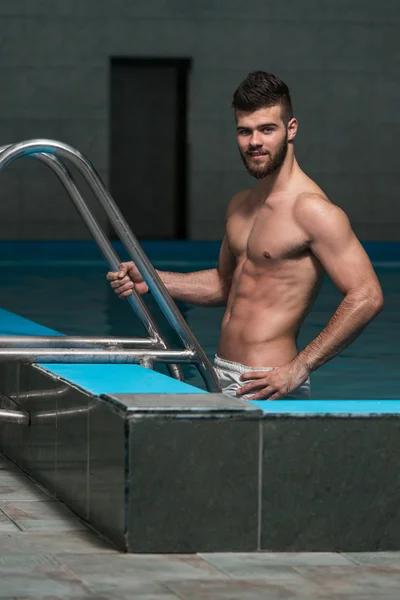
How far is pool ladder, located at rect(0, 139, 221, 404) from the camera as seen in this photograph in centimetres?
429

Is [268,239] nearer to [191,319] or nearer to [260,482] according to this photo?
[260,482]

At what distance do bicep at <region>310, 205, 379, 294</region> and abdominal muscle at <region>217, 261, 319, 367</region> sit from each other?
0.15m

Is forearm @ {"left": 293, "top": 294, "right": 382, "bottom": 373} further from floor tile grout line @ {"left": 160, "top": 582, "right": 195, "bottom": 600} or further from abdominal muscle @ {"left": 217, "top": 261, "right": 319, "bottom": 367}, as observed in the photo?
floor tile grout line @ {"left": 160, "top": 582, "right": 195, "bottom": 600}

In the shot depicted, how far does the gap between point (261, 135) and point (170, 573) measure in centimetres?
137

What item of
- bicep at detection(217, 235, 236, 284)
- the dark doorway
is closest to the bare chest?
bicep at detection(217, 235, 236, 284)

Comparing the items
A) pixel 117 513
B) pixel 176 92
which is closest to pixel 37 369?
pixel 117 513

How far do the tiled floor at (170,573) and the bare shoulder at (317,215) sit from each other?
973 mm

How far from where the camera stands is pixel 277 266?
4227 mm

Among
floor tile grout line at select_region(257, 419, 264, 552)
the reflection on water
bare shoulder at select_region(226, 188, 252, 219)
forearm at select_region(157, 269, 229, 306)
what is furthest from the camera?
the reflection on water

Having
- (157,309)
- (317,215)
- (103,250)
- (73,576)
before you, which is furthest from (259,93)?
(157,309)

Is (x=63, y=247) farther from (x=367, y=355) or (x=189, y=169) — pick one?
(x=367, y=355)

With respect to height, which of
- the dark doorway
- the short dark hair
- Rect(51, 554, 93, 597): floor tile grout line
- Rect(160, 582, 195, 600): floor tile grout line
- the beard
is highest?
the dark doorway

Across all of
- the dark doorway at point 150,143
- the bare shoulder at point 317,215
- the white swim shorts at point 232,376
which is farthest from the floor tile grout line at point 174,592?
the dark doorway at point 150,143

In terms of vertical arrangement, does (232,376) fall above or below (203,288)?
below
